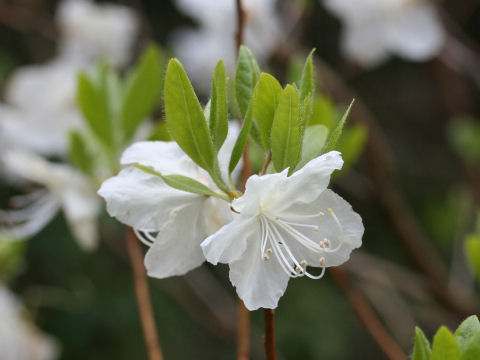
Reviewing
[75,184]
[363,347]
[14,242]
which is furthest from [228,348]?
[75,184]

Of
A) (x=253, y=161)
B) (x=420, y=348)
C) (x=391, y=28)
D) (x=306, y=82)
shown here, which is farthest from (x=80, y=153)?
(x=391, y=28)

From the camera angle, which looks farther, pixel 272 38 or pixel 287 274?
pixel 272 38

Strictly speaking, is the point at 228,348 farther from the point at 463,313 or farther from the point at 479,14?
the point at 479,14

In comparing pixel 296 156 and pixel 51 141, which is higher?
pixel 296 156

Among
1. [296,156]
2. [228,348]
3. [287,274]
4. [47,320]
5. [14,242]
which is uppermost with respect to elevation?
[296,156]

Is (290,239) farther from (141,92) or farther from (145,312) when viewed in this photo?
(141,92)

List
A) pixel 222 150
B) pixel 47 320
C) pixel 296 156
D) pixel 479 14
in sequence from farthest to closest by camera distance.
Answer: pixel 479 14 → pixel 47 320 → pixel 222 150 → pixel 296 156
